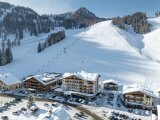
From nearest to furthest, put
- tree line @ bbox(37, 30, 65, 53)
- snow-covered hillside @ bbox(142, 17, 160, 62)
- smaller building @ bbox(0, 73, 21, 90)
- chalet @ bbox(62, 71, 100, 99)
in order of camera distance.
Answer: chalet @ bbox(62, 71, 100, 99) → smaller building @ bbox(0, 73, 21, 90) → snow-covered hillside @ bbox(142, 17, 160, 62) → tree line @ bbox(37, 30, 65, 53)

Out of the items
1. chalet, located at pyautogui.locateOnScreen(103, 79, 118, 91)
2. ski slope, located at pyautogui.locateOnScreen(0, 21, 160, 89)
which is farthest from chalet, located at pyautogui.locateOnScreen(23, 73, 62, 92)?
ski slope, located at pyautogui.locateOnScreen(0, 21, 160, 89)

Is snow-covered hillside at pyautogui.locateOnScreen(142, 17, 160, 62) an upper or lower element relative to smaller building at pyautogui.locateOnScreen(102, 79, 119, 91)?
upper

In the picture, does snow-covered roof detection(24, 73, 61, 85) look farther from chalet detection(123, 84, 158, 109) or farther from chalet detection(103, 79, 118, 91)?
chalet detection(123, 84, 158, 109)

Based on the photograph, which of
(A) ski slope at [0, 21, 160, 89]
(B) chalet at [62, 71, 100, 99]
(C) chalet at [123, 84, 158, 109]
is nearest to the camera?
(C) chalet at [123, 84, 158, 109]

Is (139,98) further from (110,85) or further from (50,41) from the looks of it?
(50,41)

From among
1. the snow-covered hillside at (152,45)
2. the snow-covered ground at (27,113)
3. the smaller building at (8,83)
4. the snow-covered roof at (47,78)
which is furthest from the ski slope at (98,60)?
the snow-covered ground at (27,113)

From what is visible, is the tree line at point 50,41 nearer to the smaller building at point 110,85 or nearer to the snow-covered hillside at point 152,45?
the snow-covered hillside at point 152,45

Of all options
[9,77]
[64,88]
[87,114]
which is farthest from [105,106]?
[9,77]

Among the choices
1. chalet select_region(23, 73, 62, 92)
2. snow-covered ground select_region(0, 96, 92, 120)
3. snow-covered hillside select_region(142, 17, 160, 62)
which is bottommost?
snow-covered ground select_region(0, 96, 92, 120)
